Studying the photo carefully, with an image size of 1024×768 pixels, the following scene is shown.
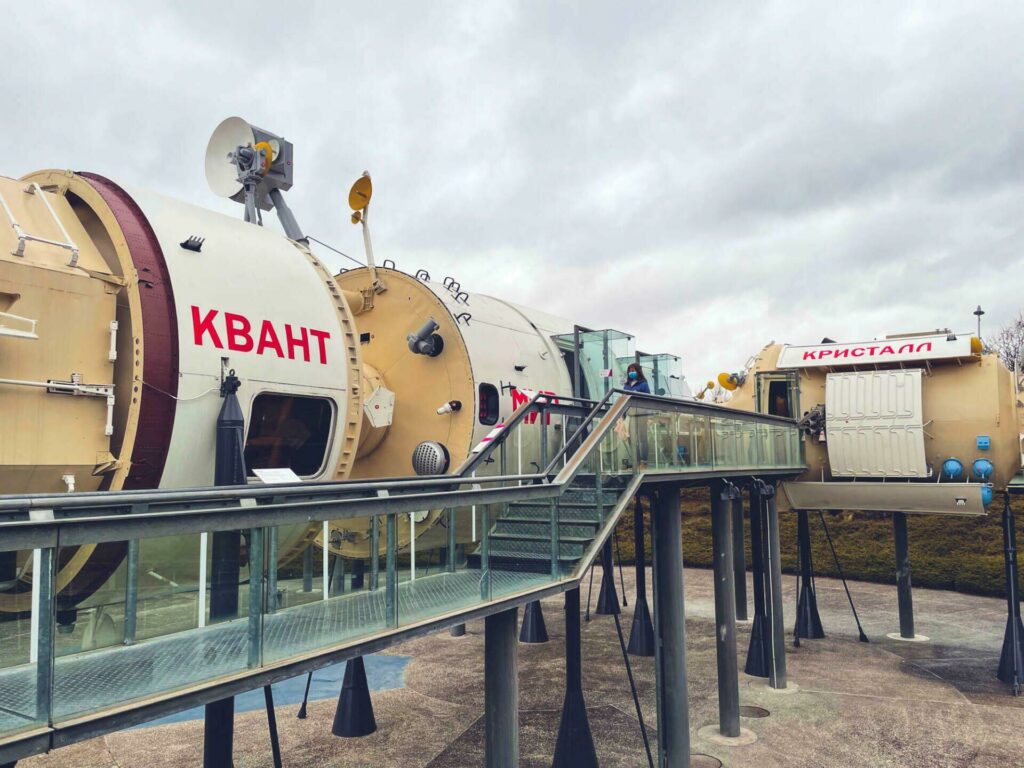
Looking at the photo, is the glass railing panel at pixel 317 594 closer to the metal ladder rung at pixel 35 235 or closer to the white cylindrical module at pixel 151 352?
the white cylindrical module at pixel 151 352

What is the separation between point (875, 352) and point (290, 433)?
15030 millimetres

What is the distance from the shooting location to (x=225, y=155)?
1178cm

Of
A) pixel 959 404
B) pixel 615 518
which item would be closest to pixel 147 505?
pixel 615 518

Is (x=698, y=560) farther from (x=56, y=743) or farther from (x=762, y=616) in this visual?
(x=56, y=743)

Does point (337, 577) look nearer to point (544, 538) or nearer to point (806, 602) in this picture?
point (544, 538)

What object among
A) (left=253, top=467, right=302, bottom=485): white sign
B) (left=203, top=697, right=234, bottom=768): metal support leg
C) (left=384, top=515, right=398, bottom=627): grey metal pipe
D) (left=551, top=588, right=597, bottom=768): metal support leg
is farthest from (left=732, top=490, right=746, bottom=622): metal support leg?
(left=253, top=467, right=302, bottom=485): white sign

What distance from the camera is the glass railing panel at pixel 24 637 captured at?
4125mm

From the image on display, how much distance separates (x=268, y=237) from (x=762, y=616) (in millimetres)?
14096

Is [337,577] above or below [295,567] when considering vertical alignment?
below

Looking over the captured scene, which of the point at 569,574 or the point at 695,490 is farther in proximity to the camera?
the point at 695,490

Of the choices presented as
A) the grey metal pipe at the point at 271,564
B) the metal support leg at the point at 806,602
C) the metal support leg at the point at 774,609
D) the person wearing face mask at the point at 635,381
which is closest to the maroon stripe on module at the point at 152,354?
the grey metal pipe at the point at 271,564

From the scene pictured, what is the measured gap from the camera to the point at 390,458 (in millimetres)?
12031

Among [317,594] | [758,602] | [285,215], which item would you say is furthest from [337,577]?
[758,602]

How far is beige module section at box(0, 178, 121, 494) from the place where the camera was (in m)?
6.11
